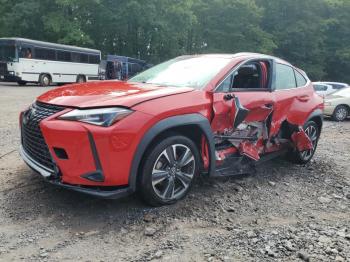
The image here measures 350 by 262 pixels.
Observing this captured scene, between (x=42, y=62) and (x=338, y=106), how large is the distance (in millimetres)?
17973

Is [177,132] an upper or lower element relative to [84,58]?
lower

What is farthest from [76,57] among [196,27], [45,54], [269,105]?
[269,105]

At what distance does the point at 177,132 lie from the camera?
431 cm

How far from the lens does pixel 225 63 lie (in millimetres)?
4953

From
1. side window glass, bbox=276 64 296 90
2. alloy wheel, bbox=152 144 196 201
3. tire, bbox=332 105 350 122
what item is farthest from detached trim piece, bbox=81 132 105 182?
tire, bbox=332 105 350 122

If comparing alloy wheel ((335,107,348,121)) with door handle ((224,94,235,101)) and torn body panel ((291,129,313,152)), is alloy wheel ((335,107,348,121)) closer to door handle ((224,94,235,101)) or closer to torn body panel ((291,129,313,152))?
torn body panel ((291,129,313,152))

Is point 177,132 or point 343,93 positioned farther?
point 343,93

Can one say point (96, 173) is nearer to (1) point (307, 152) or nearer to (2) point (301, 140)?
(2) point (301, 140)

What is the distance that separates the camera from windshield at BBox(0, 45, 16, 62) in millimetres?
23156

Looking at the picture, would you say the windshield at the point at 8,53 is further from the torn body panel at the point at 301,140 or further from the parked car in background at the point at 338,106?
the torn body panel at the point at 301,140

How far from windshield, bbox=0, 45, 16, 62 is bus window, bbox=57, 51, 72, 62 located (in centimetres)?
382

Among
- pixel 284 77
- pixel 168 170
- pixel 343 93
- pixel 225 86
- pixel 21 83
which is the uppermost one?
pixel 284 77

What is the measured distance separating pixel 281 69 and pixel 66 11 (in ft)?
113

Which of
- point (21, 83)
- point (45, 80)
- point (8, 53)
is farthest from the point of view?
point (45, 80)
